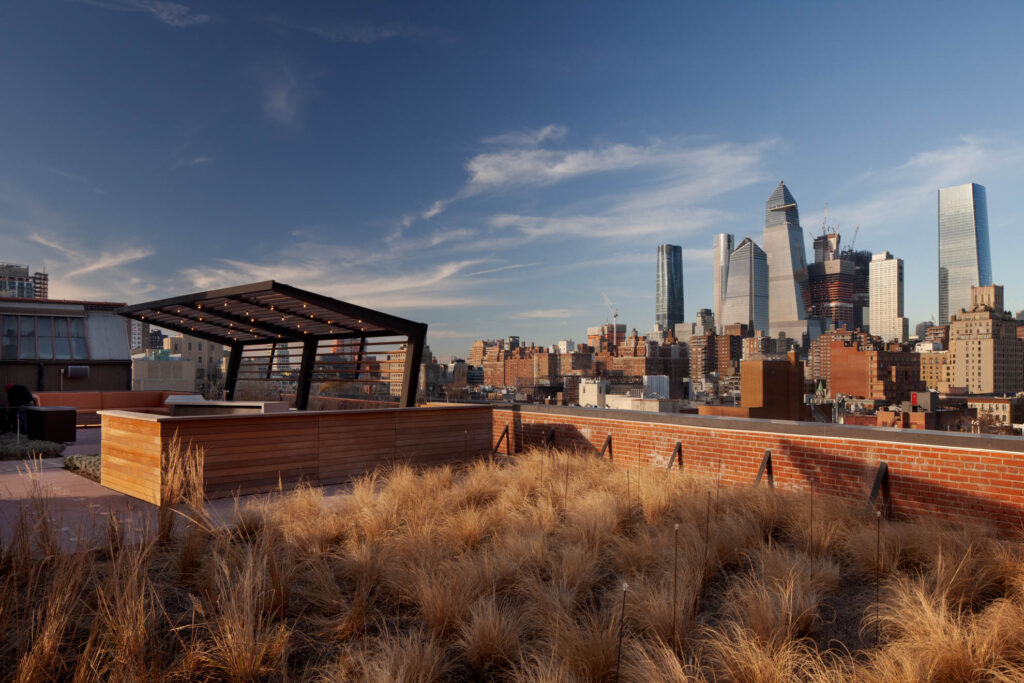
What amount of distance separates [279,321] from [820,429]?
11.1 meters

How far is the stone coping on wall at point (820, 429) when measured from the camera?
5.88 m

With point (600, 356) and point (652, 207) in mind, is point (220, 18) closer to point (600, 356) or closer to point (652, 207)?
point (652, 207)

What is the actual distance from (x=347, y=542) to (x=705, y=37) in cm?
2938

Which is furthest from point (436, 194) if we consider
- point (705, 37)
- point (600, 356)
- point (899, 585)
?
point (600, 356)

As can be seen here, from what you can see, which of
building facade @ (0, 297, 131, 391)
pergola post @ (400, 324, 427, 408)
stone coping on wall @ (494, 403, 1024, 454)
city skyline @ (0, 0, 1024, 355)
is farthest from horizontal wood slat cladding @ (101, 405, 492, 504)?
building facade @ (0, 297, 131, 391)

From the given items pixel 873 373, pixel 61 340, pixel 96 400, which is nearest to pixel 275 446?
pixel 96 400

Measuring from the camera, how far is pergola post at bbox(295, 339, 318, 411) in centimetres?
1407

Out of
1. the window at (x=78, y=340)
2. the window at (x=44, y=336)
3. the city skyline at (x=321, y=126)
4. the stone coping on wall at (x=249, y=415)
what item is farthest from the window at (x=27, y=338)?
the stone coping on wall at (x=249, y=415)

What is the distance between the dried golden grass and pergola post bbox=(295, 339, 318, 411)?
27.5 ft

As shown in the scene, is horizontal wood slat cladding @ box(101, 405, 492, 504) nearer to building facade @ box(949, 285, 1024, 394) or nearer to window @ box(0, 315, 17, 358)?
window @ box(0, 315, 17, 358)

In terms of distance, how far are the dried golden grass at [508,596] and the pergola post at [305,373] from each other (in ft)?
27.5

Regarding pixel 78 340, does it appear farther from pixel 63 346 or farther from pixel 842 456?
pixel 842 456

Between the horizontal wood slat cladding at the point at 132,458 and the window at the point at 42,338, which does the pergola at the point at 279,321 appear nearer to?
the horizontal wood slat cladding at the point at 132,458

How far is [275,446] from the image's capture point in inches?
299
